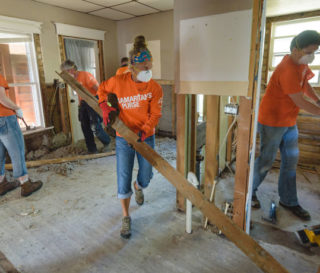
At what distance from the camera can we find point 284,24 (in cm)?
367

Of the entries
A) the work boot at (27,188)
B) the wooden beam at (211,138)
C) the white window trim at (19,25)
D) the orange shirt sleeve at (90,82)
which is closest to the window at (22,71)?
the white window trim at (19,25)

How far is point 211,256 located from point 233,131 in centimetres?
211

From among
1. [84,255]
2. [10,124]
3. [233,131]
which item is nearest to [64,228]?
[84,255]

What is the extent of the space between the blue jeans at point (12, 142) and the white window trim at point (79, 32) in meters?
2.24

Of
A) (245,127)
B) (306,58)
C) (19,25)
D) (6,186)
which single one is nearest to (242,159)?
(245,127)

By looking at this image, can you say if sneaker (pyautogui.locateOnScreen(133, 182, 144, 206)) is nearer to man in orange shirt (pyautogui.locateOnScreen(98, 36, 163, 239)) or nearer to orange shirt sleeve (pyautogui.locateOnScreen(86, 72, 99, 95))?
man in orange shirt (pyautogui.locateOnScreen(98, 36, 163, 239))

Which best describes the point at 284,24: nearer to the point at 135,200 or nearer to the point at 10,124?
the point at 135,200

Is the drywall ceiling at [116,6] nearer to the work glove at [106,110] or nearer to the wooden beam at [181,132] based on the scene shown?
the wooden beam at [181,132]

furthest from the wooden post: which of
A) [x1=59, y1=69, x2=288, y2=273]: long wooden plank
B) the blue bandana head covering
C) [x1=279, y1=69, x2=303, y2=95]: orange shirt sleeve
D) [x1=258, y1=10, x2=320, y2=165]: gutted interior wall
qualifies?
[x1=258, y1=10, x2=320, y2=165]: gutted interior wall

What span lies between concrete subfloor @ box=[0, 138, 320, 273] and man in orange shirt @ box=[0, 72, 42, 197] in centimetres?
11

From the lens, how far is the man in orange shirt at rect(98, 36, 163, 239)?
1.53m

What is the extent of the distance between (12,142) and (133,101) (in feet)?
5.05

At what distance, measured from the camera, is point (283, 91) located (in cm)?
176

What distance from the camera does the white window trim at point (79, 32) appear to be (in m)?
3.86
